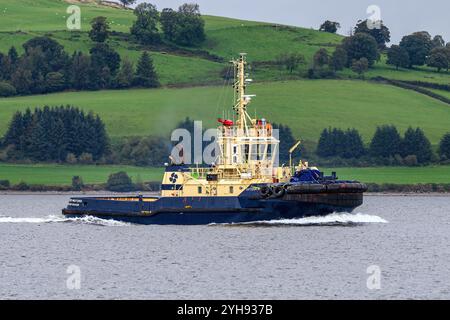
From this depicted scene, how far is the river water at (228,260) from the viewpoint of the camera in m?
51.3

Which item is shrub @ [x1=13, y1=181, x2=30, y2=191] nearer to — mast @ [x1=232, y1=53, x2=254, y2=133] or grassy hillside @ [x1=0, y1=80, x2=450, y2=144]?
grassy hillside @ [x1=0, y1=80, x2=450, y2=144]

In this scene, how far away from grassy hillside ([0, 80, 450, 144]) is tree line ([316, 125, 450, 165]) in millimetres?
3499

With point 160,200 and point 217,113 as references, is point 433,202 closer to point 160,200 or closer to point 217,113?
point 217,113

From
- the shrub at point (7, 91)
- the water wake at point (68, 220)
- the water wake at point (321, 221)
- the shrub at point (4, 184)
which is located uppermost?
the water wake at point (321, 221)

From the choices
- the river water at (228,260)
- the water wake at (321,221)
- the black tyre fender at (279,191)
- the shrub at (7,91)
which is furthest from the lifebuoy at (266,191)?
the shrub at (7,91)

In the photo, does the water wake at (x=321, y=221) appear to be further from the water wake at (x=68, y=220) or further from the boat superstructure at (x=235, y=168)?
the water wake at (x=68, y=220)

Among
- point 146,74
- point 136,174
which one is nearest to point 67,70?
point 146,74

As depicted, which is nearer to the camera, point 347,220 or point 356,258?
point 356,258

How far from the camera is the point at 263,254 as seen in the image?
205 feet

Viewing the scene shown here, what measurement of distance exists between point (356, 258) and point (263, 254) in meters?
4.68
